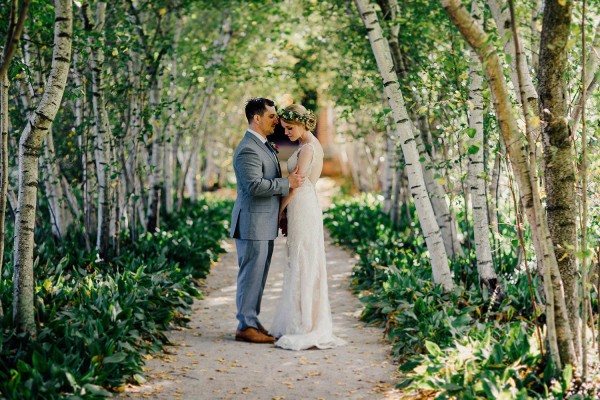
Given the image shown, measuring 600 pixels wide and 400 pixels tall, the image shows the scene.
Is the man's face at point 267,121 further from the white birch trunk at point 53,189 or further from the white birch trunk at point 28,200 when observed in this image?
the white birch trunk at point 53,189

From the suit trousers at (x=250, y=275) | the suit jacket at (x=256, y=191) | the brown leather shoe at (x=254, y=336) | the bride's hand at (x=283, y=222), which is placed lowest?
the brown leather shoe at (x=254, y=336)

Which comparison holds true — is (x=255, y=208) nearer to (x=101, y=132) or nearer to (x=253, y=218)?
(x=253, y=218)

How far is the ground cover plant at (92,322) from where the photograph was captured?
4.35 metres

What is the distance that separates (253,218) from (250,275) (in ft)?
1.81

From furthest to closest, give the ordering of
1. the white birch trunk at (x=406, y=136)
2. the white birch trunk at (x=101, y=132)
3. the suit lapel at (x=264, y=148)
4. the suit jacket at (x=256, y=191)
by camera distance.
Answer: the white birch trunk at (x=101, y=132)
the white birch trunk at (x=406, y=136)
the suit lapel at (x=264, y=148)
the suit jacket at (x=256, y=191)

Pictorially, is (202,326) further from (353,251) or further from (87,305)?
(353,251)

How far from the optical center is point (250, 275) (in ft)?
21.1

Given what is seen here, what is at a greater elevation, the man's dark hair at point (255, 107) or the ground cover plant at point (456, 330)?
the man's dark hair at point (255, 107)

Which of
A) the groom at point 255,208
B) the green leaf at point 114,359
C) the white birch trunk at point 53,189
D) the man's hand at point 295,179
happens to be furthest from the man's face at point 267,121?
the white birch trunk at point 53,189

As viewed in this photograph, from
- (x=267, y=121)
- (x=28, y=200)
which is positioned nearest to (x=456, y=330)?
(x=267, y=121)

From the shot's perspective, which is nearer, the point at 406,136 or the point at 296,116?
the point at 296,116

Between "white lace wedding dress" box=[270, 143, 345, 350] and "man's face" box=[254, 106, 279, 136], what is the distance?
355 mm

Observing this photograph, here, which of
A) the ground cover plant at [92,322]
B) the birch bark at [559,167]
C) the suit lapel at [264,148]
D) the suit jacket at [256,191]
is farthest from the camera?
the suit lapel at [264,148]

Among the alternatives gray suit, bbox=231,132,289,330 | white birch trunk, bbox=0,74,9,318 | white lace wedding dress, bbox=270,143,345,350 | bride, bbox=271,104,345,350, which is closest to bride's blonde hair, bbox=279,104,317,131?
bride, bbox=271,104,345,350
